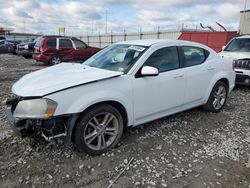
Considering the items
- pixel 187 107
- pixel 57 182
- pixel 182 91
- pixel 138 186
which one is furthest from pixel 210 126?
pixel 57 182

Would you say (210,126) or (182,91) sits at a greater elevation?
(182,91)

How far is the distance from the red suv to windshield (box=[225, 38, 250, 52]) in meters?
8.23

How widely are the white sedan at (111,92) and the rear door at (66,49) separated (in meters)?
9.47

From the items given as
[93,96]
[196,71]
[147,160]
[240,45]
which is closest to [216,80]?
[196,71]

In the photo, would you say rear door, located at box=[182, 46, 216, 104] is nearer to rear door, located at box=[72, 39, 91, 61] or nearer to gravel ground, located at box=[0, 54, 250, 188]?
gravel ground, located at box=[0, 54, 250, 188]

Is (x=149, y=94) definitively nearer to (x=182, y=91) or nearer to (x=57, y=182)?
(x=182, y=91)

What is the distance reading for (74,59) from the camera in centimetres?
1392

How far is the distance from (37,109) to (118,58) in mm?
1683

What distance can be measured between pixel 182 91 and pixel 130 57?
3.79 feet

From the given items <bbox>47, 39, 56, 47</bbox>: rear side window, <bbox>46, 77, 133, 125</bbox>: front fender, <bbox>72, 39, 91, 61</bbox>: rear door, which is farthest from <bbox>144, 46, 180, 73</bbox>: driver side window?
<bbox>47, 39, 56, 47</bbox>: rear side window

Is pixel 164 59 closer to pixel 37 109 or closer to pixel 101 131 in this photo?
pixel 101 131

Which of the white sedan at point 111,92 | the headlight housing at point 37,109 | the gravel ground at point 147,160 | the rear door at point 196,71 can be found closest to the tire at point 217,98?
the white sedan at point 111,92

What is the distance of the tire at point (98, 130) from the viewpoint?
3.28 meters

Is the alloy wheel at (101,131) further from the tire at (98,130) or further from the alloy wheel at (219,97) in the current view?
the alloy wheel at (219,97)
